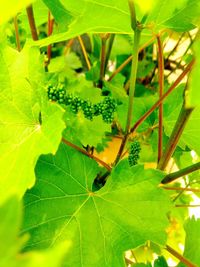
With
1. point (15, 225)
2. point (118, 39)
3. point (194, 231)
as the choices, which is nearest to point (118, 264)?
point (194, 231)

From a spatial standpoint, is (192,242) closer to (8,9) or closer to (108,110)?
(108,110)

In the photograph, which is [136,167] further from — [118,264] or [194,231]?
[194,231]

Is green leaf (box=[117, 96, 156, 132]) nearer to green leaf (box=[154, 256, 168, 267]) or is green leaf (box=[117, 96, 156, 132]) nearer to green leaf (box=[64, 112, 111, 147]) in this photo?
green leaf (box=[64, 112, 111, 147])

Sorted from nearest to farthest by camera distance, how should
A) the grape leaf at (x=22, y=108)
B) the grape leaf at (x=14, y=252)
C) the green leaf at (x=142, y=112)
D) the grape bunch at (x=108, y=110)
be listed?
the grape leaf at (x=14, y=252)
the grape leaf at (x=22, y=108)
the grape bunch at (x=108, y=110)
the green leaf at (x=142, y=112)

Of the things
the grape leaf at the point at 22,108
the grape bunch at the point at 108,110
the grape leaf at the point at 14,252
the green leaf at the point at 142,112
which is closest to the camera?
the grape leaf at the point at 14,252

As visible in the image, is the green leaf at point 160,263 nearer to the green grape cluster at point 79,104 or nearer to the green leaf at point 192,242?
the green leaf at point 192,242

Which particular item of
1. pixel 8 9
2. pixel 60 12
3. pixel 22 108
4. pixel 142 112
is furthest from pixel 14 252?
pixel 142 112

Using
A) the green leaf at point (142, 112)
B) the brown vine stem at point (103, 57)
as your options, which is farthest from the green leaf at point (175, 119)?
the brown vine stem at point (103, 57)

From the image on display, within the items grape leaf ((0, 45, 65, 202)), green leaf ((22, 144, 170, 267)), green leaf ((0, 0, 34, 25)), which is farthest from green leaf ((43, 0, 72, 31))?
green leaf ((0, 0, 34, 25))
